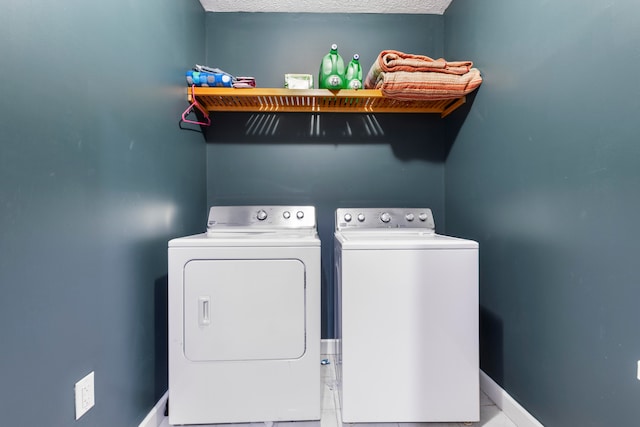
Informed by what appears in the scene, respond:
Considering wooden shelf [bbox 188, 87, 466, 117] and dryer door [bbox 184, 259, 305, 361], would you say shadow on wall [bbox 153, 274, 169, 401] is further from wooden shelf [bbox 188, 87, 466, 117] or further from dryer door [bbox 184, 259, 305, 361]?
wooden shelf [bbox 188, 87, 466, 117]

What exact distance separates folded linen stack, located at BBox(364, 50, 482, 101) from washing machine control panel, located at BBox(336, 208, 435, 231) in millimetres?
771

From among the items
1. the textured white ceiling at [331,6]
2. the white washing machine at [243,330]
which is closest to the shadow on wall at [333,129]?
the textured white ceiling at [331,6]

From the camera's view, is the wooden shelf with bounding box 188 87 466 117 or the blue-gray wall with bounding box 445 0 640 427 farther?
the wooden shelf with bounding box 188 87 466 117

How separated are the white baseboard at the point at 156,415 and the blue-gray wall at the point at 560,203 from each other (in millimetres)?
1768

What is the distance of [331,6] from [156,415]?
271cm

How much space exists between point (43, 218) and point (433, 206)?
2.21 metres

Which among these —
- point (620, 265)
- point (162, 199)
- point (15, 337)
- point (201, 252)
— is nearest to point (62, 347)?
point (15, 337)

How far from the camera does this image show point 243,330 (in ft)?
4.58

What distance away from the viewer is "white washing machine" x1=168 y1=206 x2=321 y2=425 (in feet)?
4.55

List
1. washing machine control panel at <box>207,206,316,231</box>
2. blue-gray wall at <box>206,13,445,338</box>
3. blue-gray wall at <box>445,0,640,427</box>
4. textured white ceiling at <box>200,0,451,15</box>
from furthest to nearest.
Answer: blue-gray wall at <box>206,13,445,338</box> < textured white ceiling at <box>200,0,451,15</box> < washing machine control panel at <box>207,206,316,231</box> < blue-gray wall at <box>445,0,640,427</box>

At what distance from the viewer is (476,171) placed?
1.85 m

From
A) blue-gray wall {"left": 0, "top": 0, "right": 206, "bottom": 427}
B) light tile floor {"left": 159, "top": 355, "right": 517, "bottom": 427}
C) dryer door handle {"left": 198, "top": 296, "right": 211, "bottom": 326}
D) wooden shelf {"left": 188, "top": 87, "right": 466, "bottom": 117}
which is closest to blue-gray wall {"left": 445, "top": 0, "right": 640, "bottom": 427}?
light tile floor {"left": 159, "top": 355, "right": 517, "bottom": 427}

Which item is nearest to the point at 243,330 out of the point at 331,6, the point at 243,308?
the point at 243,308

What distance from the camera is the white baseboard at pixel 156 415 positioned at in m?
1.42
